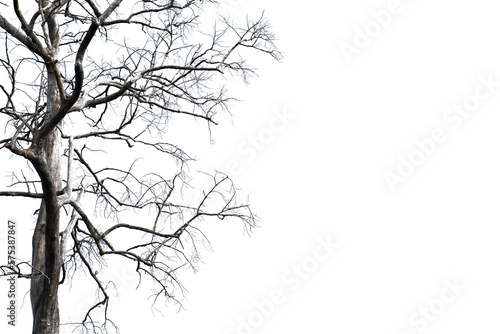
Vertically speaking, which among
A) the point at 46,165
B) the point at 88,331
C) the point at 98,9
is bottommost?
the point at 88,331

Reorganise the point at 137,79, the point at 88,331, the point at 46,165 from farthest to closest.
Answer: the point at 88,331, the point at 137,79, the point at 46,165

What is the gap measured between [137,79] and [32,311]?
2.44 m

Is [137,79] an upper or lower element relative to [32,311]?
upper

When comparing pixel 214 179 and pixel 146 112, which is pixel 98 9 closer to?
pixel 146 112

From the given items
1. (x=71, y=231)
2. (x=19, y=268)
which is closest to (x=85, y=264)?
(x=71, y=231)

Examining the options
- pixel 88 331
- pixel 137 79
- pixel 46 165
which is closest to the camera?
pixel 46 165

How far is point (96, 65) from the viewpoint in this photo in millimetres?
7527

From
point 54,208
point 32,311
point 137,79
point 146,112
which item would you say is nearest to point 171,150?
point 146,112

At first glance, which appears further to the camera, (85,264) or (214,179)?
(85,264)

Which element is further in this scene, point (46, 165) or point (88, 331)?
point (88, 331)

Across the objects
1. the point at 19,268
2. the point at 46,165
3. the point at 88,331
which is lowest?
the point at 88,331

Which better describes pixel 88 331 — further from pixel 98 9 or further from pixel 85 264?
pixel 98 9

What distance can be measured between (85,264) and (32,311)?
2.71 ft

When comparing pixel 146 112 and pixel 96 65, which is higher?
pixel 96 65
